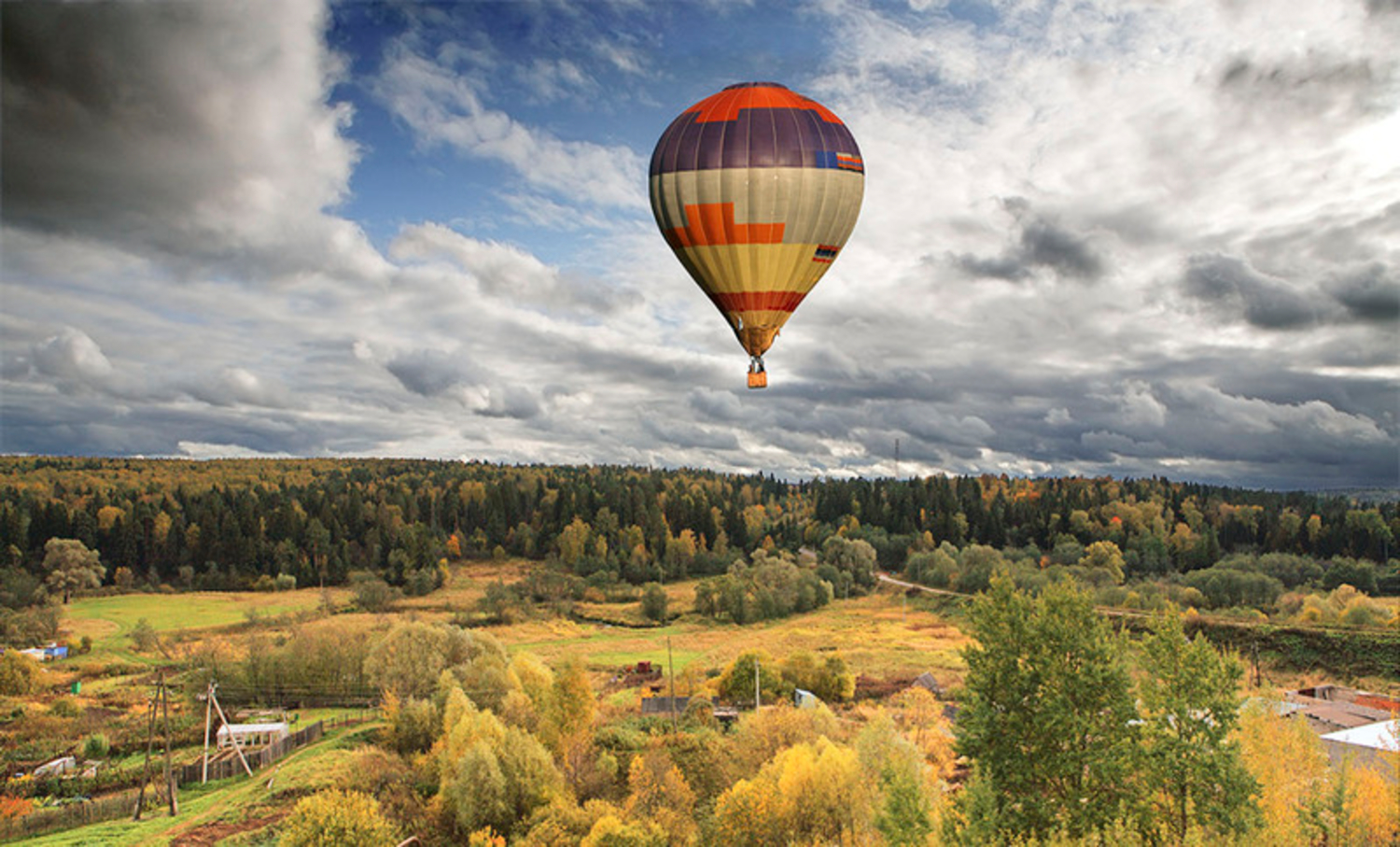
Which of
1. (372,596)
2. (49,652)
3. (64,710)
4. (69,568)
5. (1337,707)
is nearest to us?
(1337,707)

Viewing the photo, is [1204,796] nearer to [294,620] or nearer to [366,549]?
[294,620]

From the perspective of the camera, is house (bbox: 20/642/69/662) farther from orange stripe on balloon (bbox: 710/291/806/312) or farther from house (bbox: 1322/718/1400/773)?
house (bbox: 1322/718/1400/773)

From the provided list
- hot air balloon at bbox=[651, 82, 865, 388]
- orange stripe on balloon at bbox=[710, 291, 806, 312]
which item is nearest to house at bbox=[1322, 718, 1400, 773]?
orange stripe on balloon at bbox=[710, 291, 806, 312]

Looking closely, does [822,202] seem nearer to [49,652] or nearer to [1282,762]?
[1282,762]

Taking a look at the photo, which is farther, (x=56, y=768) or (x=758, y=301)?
(x=56, y=768)

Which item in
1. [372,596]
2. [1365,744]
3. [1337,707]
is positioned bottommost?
[372,596]

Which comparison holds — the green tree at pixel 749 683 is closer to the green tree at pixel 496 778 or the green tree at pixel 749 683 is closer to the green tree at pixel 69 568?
the green tree at pixel 496 778

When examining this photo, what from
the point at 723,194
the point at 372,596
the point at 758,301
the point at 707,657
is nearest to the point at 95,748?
the point at 707,657
